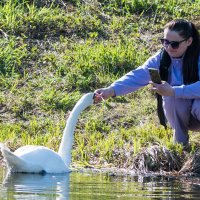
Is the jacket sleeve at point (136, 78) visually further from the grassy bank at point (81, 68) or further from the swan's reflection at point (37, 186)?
the swan's reflection at point (37, 186)

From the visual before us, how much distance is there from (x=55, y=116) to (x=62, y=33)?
2.57 meters

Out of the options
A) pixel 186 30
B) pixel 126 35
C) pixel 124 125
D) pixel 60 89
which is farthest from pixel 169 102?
pixel 126 35

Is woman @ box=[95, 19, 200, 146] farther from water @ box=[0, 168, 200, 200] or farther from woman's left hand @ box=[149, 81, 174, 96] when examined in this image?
water @ box=[0, 168, 200, 200]

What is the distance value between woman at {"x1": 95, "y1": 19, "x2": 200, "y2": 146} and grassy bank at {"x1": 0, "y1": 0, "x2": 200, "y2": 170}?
0.37 metres

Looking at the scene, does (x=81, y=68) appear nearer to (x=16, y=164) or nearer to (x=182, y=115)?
(x=182, y=115)

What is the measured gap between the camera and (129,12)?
46.5 ft

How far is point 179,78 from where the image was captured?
8914 millimetres

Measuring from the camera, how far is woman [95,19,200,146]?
8664 mm

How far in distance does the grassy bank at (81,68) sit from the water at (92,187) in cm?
86

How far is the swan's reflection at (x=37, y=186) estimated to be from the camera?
272 inches

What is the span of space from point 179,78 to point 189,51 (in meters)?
0.29

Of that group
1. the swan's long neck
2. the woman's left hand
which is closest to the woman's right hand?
the swan's long neck

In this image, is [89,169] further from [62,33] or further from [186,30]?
[62,33]

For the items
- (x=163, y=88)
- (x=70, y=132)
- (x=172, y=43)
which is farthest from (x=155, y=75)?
(x=70, y=132)
